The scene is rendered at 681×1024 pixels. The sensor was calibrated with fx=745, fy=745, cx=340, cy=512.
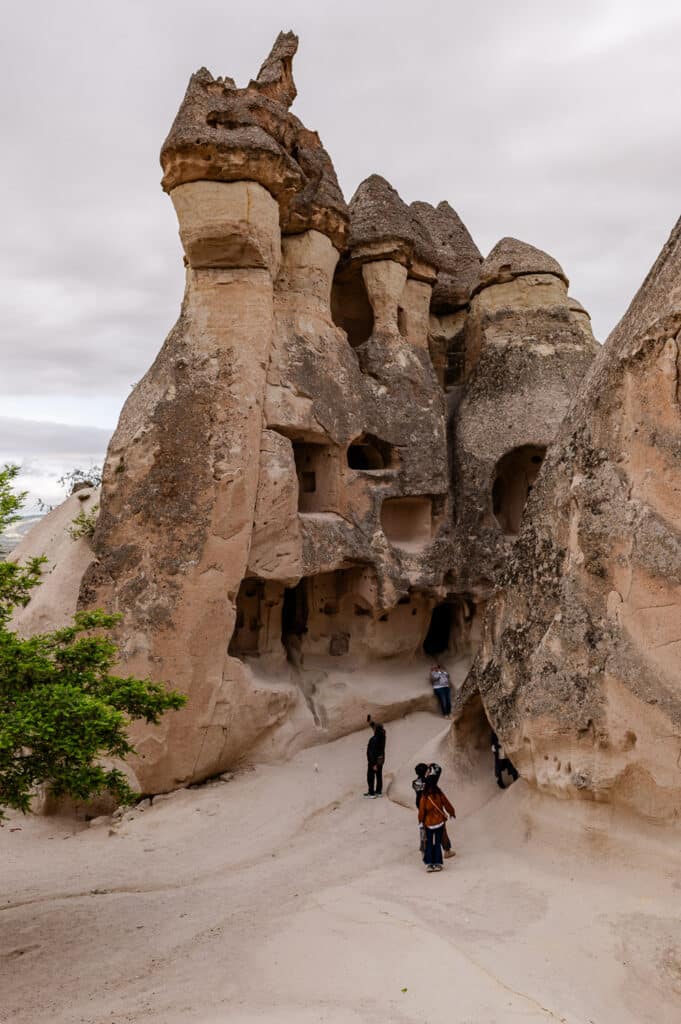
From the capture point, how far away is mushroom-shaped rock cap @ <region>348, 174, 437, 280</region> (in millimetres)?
13547

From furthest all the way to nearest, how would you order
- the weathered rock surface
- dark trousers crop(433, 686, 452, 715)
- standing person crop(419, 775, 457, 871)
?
dark trousers crop(433, 686, 452, 715)
standing person crop(419, 775, 457, 871)
the weathered rock surface

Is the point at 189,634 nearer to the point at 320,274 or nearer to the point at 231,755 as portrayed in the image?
the point at 231,755

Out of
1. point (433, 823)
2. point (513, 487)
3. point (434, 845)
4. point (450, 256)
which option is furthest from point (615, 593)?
point (450, 256)

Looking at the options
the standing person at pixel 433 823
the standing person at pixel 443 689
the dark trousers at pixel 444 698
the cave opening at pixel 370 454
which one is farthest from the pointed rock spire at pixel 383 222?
the standing person at pixel 433 823

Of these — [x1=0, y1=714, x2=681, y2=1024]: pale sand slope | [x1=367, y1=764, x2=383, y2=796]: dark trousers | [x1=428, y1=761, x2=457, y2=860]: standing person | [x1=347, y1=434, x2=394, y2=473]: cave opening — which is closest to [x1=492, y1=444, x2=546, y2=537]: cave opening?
[x1=347, y1=434, x2=394, y2=473]: cave opening

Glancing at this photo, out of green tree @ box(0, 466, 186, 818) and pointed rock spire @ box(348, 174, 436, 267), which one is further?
pointed rock spire @ box(348, 174, 436, 267)

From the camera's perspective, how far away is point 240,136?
10188mm

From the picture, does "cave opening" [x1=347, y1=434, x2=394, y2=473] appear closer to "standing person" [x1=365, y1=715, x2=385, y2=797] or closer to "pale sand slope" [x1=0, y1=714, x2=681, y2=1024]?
"standing person" [x1=365, y1=715, x2=385, y2=797]

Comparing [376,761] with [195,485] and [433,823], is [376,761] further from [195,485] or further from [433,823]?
[195,485]

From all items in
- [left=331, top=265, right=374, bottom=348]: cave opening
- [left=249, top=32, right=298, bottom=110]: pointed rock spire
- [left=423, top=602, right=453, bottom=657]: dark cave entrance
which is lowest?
[left=423, top=602, right=453, bottom=657]: dark cave entrance

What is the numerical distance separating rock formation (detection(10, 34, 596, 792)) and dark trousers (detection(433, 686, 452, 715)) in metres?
0.23

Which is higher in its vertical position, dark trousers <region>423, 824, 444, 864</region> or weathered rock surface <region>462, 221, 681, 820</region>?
weathered rock surface <region>462, 221, 681, 820</region>

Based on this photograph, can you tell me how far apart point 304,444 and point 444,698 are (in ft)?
15.9

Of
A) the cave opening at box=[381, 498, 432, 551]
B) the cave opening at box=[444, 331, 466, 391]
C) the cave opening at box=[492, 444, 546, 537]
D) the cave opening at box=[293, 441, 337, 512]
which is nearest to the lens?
the cave opening at box=[293, 441, 337, 512]
